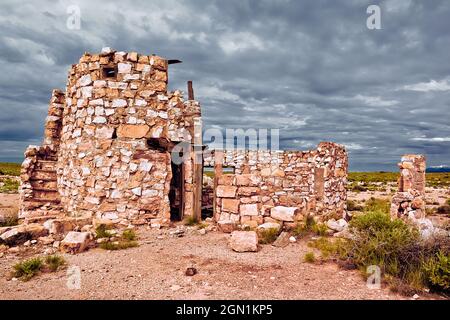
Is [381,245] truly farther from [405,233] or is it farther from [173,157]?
[173,157]

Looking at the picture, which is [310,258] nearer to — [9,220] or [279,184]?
[279,184]

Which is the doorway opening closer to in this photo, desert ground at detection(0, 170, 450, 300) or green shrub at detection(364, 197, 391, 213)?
desert ground at detection(0, 170, 450, 300)

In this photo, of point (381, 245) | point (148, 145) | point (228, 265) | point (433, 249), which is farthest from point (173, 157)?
point (433, 249)

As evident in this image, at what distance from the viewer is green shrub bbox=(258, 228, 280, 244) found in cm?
761

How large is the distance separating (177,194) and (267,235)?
13.5 ft

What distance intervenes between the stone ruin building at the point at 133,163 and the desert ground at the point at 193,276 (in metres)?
1.95

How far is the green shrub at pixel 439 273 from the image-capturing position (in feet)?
15.1

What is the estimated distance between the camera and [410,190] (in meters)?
10.3

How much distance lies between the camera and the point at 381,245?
554 cm

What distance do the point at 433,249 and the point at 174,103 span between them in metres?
7.12

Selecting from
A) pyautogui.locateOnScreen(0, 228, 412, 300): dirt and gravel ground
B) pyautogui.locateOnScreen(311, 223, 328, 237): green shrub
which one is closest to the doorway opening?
pyautogui.locateOnScreen(0, 228, 412, 300): dirt and gravel ground

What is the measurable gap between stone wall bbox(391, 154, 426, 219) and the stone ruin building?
8.33 feet

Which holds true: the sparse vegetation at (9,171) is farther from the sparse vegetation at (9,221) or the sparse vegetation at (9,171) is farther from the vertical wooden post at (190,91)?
the vertical wooden post at (190,91)
